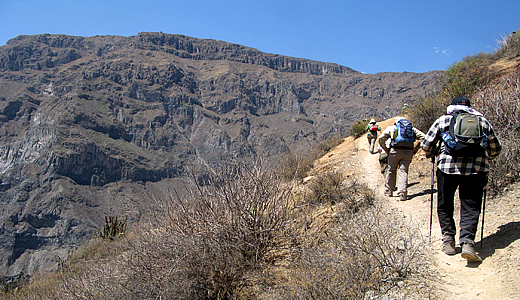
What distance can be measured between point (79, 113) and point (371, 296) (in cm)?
17041

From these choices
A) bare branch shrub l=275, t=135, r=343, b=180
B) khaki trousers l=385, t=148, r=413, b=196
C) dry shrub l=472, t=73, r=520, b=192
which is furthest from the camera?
bare branch shrub l=275, t=135, r=343, b=180

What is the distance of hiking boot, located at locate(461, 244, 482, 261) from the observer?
3.68 metres

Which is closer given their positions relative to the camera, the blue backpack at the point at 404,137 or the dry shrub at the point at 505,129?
the dry shrub at the point at 505,129

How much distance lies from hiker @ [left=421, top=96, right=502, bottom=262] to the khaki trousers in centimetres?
242

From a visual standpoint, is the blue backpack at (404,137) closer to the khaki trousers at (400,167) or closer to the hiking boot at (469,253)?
the khaki trousers at (400,167)

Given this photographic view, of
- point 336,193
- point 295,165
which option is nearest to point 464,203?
point 336,193

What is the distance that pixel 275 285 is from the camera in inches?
171

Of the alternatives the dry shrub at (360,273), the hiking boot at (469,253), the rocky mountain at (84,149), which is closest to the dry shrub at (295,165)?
the dry shrub at (360,273)

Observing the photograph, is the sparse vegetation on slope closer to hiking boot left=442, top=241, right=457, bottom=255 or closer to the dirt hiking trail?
the dirt hiking trail

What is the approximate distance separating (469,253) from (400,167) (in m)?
3.34

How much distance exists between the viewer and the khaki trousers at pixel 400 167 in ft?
21.9

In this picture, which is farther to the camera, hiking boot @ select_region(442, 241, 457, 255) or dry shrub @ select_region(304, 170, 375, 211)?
dry shrub @ select_region(304, 170, 375, 211)

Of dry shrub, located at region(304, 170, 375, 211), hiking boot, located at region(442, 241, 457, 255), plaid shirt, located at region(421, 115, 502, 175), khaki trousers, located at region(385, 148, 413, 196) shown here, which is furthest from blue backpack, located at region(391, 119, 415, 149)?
hiking boot, located at region(442, 241, 457, 255)

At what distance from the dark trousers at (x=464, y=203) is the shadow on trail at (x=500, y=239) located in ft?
0.71
